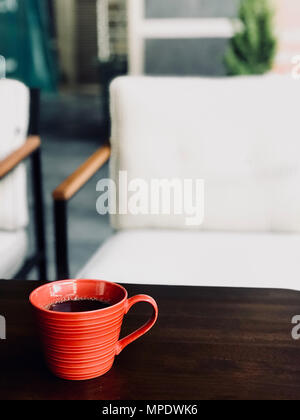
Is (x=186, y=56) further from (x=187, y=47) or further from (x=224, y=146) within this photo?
(x=224, y=146)

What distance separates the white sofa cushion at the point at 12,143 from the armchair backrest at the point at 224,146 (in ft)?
1.07

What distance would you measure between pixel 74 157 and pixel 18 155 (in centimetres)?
321

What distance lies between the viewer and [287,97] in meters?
1.64

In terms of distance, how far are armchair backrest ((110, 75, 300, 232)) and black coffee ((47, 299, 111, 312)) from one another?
100cm

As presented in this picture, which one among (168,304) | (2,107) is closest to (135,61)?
(2,107)

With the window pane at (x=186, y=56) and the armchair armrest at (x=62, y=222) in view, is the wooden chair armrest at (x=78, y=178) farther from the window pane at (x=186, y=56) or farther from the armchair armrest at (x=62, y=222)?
the window pane at (x=186, y=56)

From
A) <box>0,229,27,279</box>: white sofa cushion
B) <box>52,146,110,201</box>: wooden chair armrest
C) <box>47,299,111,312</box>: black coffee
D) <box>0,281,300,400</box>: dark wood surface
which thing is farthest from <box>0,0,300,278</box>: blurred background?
<box>47,299,111,312</box>: black coffee

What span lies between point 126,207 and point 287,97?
1.90 feet

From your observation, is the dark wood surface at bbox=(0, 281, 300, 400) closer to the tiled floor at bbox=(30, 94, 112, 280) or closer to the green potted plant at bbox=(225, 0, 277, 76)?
the tiled floor at bbox=(30, 94, 112, 280)

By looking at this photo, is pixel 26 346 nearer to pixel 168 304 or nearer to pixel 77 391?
pixel 77 391

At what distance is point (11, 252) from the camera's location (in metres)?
1.56

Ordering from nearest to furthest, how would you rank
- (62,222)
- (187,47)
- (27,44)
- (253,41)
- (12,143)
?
(62,222) → (12,143) → (253,41) → (187,47) → (27,44)

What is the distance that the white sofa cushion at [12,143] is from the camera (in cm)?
169

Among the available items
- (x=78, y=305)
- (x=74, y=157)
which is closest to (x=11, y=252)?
(x=78, y=305)
